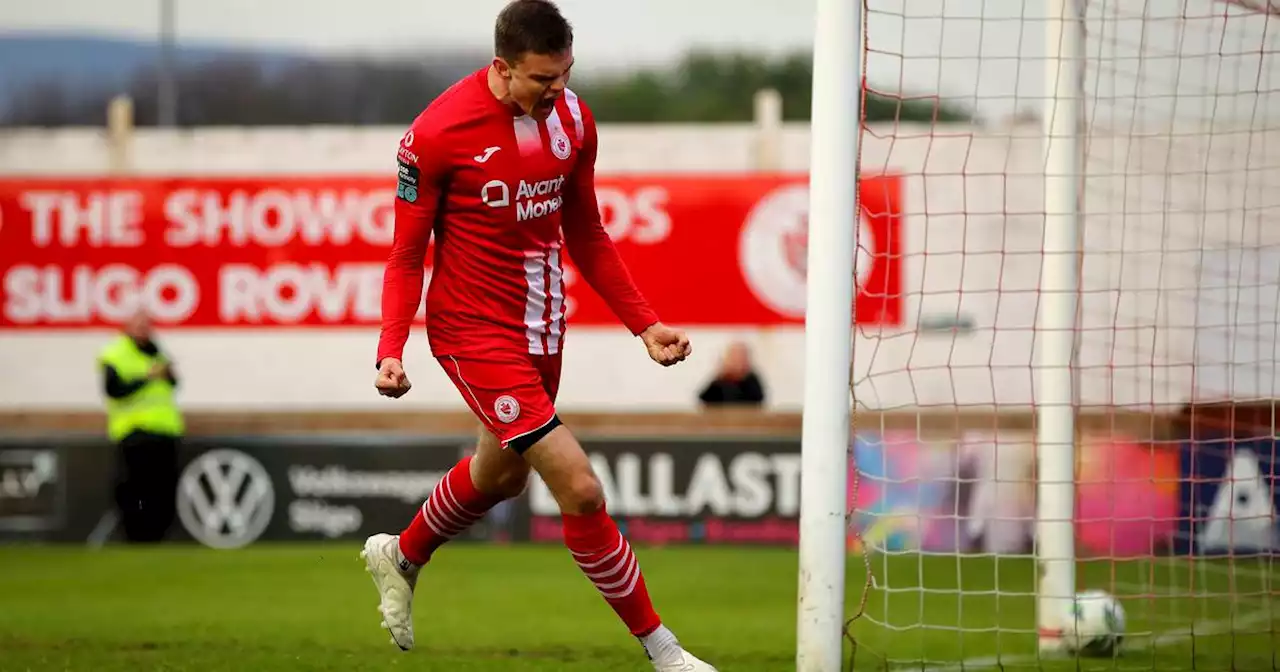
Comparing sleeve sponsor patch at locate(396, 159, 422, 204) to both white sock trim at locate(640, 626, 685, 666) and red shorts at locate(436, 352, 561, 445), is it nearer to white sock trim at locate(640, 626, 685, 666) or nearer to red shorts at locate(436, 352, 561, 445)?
red shorts at locate(436, 352, 561, 445)

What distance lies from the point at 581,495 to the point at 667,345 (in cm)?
55

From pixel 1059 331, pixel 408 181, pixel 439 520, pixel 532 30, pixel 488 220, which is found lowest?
pixel 439 520

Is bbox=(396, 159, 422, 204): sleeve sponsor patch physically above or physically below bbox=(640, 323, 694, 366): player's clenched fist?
above

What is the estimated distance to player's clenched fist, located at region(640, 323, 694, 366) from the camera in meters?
4.84

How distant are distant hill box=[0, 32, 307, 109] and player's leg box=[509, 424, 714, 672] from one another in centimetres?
2067

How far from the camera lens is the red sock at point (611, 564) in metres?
4.70

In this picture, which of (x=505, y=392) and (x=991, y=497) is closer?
(x=505, y=392)

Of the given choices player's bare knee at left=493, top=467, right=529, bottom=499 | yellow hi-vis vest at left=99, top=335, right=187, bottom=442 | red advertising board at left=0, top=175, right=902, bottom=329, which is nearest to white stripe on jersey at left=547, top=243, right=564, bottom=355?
player's bare knee at left=493, top=467, right=529, bottom=499

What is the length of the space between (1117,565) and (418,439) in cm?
540

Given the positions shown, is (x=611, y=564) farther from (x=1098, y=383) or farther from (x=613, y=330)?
(x=613, y=330)

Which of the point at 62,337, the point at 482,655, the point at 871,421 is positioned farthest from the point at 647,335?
the point at 62,337

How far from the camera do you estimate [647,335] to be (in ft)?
16.2

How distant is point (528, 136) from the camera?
15.5 ft

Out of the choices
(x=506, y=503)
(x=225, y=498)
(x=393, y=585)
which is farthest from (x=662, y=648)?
(x=225, y=498)
